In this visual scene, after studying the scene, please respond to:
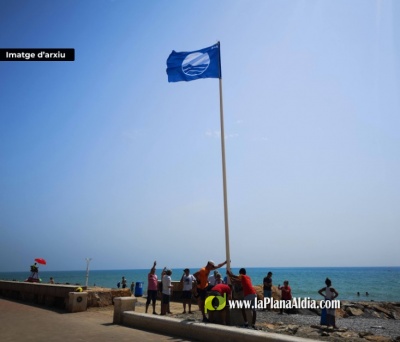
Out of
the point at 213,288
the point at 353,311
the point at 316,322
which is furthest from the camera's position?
the point at 353,311

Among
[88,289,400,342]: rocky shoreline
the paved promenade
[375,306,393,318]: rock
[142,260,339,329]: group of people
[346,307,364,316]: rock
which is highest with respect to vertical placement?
[142,260,339,329]: group of people

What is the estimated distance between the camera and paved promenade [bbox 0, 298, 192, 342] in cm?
812

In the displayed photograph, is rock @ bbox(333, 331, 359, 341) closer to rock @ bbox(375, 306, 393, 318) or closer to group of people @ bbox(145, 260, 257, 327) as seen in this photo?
group of people @ bbox(145, 260, 257, 327)

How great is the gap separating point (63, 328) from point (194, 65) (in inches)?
400

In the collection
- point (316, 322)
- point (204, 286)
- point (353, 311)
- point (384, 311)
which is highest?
point (204, 286)

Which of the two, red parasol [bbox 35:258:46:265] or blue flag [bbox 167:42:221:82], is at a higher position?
blue flag [bbox 167:42:221:82]

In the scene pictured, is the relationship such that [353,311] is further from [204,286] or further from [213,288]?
[213,288]

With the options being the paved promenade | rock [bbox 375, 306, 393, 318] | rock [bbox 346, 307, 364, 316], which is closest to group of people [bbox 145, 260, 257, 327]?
the paved promenade

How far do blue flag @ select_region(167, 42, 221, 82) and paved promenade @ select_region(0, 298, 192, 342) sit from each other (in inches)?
362

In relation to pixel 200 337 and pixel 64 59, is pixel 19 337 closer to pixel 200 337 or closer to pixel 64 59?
pixel 200 337

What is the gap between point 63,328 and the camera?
31.0 feet

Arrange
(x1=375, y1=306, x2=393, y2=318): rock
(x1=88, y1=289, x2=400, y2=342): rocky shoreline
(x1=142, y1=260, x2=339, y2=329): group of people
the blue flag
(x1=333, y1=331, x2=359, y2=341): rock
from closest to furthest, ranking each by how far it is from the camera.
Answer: (x1=333, y1=331, x2=359, y2=341): rock → (x1=142, y1=260, x2=339, y2=329): group of people → (x1=88, y1=289, x2=400, y2=342): rocky shoreline → the blue flag → (x1=375, y1=306, x2=393, y2=318): rock

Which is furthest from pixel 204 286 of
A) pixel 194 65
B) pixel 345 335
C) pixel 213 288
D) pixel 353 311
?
pixel 353 311

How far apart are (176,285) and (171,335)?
1039 cm
